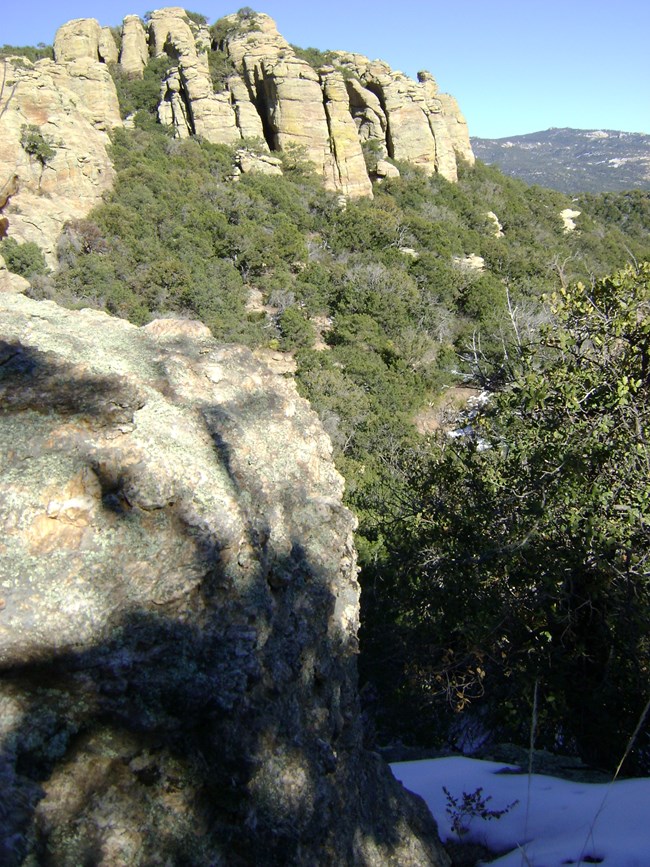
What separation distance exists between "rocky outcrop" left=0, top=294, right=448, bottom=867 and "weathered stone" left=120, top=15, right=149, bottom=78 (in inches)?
1305

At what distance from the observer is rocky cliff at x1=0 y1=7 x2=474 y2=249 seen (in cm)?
1714

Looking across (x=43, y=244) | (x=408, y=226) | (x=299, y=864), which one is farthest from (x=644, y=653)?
(x=408, y=226)

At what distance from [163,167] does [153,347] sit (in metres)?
22.4

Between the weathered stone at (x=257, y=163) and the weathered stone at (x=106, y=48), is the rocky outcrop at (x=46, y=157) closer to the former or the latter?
the weathered stone at (x=257, y=163)

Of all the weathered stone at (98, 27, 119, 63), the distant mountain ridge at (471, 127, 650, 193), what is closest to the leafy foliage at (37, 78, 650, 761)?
the weathered stone at (98, 27, 119, 63)

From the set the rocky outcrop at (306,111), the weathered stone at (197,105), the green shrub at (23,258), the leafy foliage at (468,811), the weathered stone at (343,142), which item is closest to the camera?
the leafy foliage at (468,811)

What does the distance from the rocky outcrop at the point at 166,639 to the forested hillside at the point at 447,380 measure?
2.97 feet

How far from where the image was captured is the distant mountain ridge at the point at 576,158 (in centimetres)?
7306

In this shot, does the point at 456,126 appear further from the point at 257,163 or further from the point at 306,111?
the point at 257,163

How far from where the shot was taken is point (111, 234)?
17.8 meters

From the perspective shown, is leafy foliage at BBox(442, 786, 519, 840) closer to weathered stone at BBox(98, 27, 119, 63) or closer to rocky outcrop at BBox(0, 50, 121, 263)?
rocky outcrop at BBox(0, 50, 121, 263)

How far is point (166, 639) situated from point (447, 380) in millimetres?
15231

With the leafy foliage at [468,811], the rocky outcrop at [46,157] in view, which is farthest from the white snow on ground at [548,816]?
the rocky outcrop at [46,157]

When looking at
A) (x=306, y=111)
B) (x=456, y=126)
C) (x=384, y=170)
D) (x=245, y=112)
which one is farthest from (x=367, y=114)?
(x=456, y=126)
